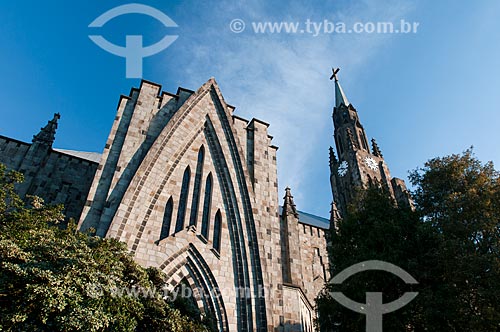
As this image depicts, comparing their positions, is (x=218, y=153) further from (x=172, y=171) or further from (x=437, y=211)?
(x=437, y=211)

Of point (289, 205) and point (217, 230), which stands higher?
point (289, 205)

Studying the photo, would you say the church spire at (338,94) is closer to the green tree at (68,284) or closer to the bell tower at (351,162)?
the bell tower at (351,162)

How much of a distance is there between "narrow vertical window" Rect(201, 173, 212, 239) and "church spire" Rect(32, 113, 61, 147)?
330 inches

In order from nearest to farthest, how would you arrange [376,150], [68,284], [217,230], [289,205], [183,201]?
[68,284] → [183,201] → [217,230] → [289,205] → [376,150]

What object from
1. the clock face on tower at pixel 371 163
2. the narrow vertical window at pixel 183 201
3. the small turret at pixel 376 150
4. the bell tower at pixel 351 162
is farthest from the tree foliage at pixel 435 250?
the small turret at pixel 376 150

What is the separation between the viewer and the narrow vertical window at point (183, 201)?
1506 centimetres

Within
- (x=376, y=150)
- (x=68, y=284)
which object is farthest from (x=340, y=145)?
(x=68, y=284)

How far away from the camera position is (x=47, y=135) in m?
17.8

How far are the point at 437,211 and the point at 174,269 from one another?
10.3 meters

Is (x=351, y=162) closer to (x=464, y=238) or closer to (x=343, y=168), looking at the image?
(x=343, y=168)

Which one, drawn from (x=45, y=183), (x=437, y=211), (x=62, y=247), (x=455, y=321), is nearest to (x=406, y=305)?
(x=455, y=321)

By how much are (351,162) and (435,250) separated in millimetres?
26719
